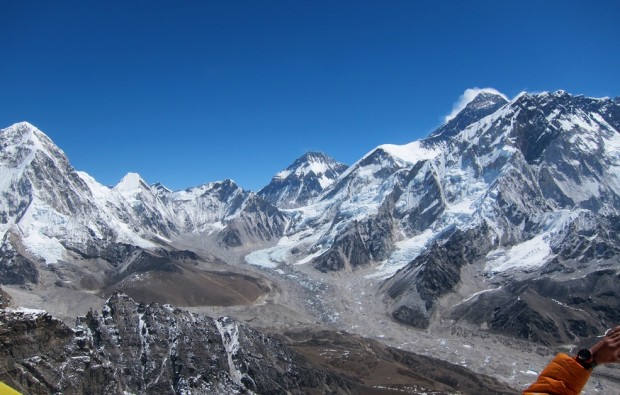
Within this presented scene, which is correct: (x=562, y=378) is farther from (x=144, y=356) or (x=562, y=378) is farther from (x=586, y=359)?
(x=144, y=356)

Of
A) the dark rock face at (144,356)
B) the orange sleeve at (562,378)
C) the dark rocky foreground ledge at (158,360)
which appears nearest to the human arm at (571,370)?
the orange sleeve at (562,378)

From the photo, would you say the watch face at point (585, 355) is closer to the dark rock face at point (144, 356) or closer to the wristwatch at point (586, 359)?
the wristwatch at point (586, 359)

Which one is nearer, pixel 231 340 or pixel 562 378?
pixel 562 378

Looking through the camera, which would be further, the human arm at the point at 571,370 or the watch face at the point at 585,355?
the human arm at the point at 571,370

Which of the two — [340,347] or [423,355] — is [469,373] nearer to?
[423,355]

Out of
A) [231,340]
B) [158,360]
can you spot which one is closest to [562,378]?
[158,360]

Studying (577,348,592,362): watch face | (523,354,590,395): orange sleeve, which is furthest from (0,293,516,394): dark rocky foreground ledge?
(577,348,592,362): watch face
